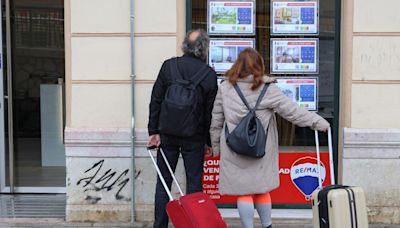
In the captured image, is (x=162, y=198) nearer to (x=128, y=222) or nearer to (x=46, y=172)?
(x=128, y=222)

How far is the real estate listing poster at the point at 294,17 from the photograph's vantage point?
571 cm

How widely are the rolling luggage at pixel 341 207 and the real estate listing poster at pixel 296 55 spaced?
Result: 1867mm

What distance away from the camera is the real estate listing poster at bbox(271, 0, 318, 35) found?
225 inches

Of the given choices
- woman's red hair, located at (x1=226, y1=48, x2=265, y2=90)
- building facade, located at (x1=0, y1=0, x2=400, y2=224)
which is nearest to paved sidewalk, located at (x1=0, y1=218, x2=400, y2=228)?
building facade, located at (x1=0, y1=0, x2=400, y2=224)

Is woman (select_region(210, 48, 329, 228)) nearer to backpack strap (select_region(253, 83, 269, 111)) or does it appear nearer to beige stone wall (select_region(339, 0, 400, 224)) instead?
backpack strap (select_region(253, 83, 269, 111))

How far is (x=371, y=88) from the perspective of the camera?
548 cm

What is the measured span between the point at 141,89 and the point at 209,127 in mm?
1128

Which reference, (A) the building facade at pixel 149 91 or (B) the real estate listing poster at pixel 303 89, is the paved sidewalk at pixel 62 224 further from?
(B) the real estate listing poster at pixel 303 89

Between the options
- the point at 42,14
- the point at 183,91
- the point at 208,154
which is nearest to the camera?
the point at 183,91

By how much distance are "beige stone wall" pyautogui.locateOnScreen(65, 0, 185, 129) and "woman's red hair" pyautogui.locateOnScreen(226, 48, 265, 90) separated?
1.22 metres

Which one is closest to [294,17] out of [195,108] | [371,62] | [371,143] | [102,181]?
[371,62]

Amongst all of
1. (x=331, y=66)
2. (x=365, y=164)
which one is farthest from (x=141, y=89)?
(x=365, y=164)

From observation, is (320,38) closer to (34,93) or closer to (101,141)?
(101,141)

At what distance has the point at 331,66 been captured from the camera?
5742 mm
